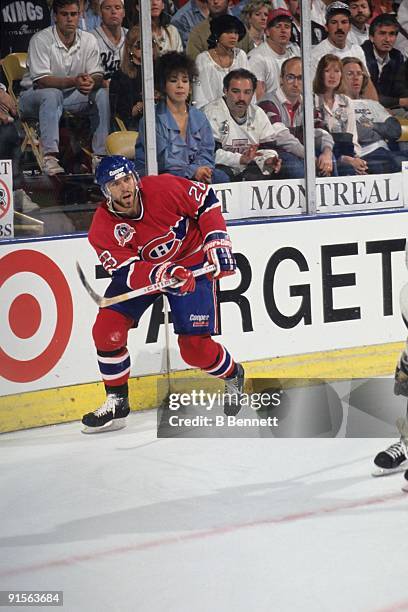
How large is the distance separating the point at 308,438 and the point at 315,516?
924 millimetres

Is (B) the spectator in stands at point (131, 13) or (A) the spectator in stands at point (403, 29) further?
(A) the spectator in stands at point (403, 29)

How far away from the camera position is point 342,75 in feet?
18.2

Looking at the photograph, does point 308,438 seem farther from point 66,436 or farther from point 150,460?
point 66,436

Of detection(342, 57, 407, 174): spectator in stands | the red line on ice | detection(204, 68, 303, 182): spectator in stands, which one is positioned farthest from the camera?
detection(342, 57, 407, 174): spectator in stands

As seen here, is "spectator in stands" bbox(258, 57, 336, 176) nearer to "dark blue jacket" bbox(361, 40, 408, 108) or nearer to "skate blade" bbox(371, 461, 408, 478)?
"dark blue jacket" bbox(361, 40, 408, 108)

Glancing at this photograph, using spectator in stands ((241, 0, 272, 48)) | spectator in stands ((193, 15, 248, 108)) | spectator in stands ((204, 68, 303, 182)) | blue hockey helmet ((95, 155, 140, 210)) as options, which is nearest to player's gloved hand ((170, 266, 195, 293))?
blue hockey helmet ((95, 155, 140, 210))

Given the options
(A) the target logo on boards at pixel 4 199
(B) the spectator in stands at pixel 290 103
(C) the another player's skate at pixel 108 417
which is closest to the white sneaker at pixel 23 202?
(A) the target logo on boards at pixel 4 199

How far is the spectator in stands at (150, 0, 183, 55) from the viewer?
5000 millimetres

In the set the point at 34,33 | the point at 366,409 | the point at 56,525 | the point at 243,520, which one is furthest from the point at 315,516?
the point at 34,33

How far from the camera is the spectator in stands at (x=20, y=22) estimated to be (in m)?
4.64

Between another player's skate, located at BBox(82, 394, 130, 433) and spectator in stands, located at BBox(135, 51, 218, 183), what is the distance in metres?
0.96

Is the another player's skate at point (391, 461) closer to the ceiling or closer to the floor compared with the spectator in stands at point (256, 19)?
closer to the floor

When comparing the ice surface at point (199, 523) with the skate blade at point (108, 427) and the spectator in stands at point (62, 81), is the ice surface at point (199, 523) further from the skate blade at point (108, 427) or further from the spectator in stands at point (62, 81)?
the spectator in stands at point (62, 81)

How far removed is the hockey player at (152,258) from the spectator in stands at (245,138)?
0.48 metres
